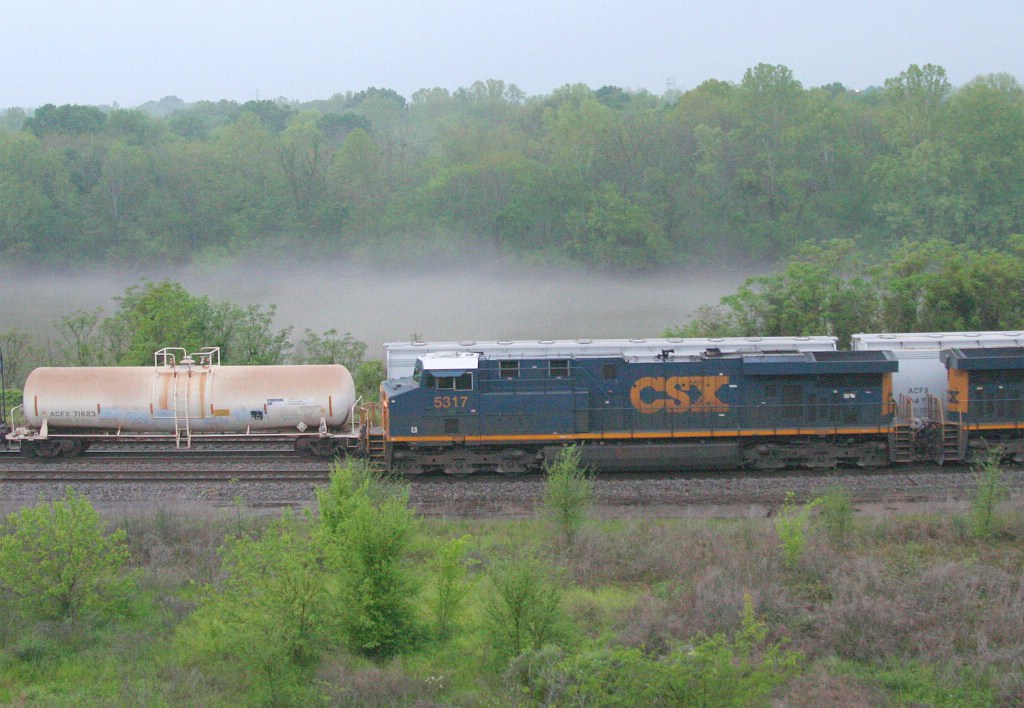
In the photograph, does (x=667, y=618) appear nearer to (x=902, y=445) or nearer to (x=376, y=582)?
(x=376, y=582)

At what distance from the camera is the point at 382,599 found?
11594 mm

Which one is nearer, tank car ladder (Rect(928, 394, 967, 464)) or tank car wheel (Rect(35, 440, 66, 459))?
tank car ladder (Rect(928, 394, 967, 464))

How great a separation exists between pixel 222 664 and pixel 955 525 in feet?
40.2

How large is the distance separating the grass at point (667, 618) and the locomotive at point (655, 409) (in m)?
3.75

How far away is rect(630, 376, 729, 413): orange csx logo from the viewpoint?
20.5 m

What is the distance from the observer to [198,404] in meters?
21.9

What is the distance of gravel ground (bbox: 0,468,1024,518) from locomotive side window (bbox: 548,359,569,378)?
2384 mm

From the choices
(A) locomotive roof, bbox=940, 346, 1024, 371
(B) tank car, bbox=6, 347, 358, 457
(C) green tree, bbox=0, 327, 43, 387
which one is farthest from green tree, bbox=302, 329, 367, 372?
(A) locomotive roof, bbox=940, 346, 1024, 371

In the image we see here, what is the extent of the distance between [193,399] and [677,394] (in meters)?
11.2

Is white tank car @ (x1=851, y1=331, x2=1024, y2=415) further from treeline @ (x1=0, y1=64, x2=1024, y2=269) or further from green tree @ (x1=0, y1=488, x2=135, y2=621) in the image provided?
treeline @ (x1=0, y1=64, x2=1024, y2=269)

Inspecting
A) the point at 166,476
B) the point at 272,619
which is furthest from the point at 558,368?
the point at 272,619

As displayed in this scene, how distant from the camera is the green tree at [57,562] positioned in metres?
12.1

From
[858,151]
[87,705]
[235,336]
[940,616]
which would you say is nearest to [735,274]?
[858,151]

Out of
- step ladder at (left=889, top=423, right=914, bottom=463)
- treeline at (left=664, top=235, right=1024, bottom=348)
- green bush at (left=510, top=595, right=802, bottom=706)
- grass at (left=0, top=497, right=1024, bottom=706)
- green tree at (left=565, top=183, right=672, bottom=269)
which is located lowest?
grass at (left=0, top=497, right=1024, bottom=706)
